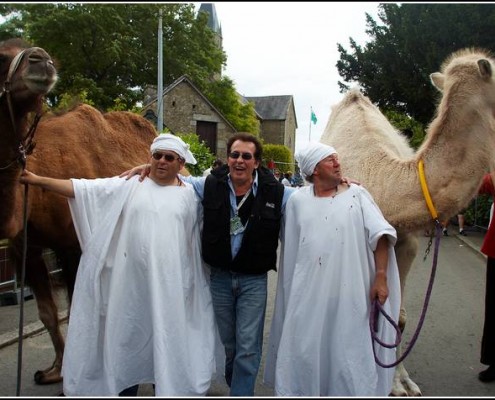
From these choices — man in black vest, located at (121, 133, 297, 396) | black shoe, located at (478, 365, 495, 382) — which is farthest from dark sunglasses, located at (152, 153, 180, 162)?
black shoe, located at (478, 365, 495, 382)

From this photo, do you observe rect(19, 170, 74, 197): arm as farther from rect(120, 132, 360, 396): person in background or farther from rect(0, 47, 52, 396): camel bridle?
rect(120, 132, 360, 396): person in background

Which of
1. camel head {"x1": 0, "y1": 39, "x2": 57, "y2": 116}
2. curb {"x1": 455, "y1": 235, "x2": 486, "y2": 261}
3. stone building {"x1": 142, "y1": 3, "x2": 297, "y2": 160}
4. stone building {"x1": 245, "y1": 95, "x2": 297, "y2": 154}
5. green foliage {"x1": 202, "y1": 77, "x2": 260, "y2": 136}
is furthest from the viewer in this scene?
stone building {"x1": 245, "y1": 95, "x2": 297, "y2": 154}

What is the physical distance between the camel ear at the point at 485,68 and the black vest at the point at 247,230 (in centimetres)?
180

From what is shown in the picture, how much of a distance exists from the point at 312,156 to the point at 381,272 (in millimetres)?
852

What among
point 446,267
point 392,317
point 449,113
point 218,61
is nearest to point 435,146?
point 449,113

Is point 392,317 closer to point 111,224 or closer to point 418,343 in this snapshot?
point 111,224

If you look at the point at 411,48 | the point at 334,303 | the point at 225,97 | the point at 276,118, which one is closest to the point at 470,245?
the point at 411,48

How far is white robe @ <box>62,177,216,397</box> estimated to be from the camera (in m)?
3.26

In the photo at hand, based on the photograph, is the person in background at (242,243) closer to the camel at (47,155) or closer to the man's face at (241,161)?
the man's face at (241,161)

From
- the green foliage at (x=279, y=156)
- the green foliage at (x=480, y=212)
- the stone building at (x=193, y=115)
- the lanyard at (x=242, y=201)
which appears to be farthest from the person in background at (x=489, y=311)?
the green foliage at (x=279, y=156)

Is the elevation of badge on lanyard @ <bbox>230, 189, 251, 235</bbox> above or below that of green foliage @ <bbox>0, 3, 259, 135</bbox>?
below

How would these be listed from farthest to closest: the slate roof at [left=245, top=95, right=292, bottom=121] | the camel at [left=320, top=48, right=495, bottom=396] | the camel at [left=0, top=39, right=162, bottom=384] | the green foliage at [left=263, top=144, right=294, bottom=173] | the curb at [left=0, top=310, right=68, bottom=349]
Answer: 1. the slate roof at [left=245, top=95, right=292, bottom=121]
2. the green foliage at [left=263, top=144, right=294, bottom=173]
3. the curb at [left=0, top=310, right=68, bottom=349]
4. the camel at [left=320, top=48, right=495, bottom=396]
5. the camel at [left=0, top=39, right=162, bottom=384]

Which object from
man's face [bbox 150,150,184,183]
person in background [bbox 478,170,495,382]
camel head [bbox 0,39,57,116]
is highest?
camel head [bbox 0,39,57,116]

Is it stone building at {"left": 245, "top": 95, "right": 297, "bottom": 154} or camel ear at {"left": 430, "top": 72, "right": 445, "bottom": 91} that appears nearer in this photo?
camel ear at {"left": 430, "top": 72, "right": 445, "bottom": 91}
